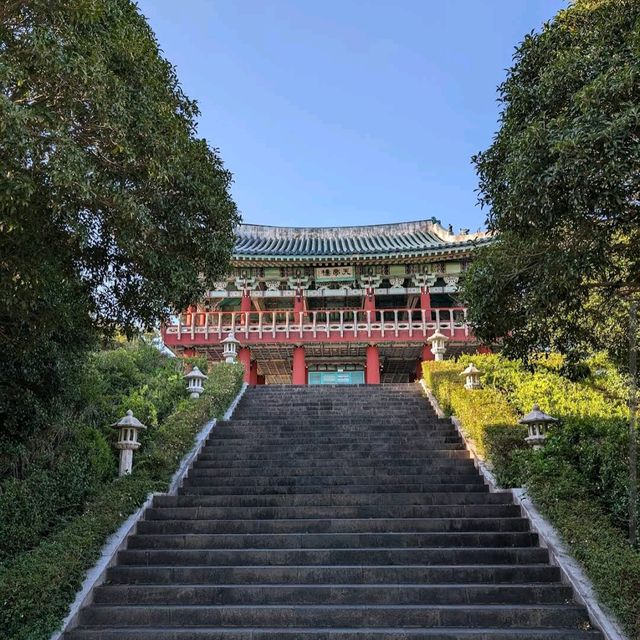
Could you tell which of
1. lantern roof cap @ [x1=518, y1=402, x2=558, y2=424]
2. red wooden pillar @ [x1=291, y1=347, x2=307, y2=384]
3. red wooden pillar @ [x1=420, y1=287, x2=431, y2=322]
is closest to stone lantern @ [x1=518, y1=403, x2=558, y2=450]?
lantern roof cap @ [x1=518, y1=402, x2=558, y2=424]

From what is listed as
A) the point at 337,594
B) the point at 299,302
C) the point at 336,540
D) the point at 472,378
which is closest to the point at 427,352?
the point at 299,302

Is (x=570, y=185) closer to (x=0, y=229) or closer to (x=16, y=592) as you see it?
(x=0, y=229)

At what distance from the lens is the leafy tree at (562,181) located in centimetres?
513

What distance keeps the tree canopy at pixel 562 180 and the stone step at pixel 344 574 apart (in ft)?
9.27

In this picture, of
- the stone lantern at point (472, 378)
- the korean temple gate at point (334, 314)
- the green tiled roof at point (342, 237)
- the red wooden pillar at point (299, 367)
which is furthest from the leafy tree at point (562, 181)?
the green tiled roof at point (342, 237)

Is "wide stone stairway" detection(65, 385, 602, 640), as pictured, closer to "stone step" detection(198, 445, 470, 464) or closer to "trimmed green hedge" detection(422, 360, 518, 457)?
"stone step" detection(198, 445, 470, 464)

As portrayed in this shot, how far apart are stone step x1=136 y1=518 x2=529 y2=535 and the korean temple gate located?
1385 cm

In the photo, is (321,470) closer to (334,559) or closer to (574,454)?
(334,559)

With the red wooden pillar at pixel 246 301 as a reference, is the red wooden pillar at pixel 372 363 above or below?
below

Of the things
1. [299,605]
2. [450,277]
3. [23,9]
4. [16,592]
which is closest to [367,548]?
[299,605]

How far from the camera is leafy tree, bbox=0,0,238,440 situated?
4.82 m

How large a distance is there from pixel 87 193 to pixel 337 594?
4760 mm

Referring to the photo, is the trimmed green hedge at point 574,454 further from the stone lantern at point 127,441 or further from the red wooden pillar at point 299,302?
the red wooden pillar at point 299,302

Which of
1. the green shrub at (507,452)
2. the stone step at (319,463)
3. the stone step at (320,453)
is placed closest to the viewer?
the green shrub at (507,452)
